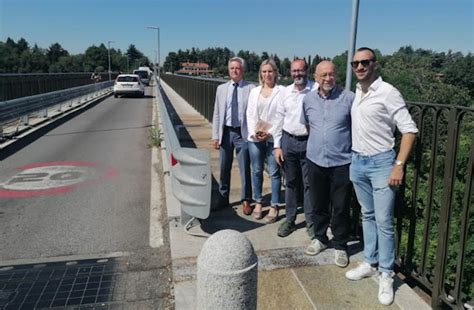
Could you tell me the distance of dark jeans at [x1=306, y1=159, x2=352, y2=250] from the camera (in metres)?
3.81

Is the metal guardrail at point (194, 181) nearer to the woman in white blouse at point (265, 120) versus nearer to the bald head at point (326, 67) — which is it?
the woman in white blouse at point (265, 120)

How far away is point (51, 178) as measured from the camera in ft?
25.7

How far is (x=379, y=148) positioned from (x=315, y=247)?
1.30 m

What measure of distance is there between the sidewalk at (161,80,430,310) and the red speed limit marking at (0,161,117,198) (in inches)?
112

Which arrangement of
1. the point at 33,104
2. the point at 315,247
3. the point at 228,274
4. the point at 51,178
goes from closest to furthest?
the point at 228,274 < the point at 315,247 < the point at 51,178 < the point at 33,104

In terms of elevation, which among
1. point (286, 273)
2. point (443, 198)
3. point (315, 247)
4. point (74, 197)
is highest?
point (443, 198)

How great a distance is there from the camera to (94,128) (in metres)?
14.6

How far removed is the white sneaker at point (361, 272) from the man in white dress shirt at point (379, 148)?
0.20 meters

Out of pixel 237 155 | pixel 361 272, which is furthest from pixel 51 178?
pixel 361 272

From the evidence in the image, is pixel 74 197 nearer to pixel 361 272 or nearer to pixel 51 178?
pixel 51 178

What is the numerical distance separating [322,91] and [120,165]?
6.19m

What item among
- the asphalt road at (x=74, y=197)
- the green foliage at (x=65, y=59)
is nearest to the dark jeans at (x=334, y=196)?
the asphalt road at (x=74, y=197)

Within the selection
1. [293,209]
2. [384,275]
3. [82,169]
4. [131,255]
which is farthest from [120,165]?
[384,275]

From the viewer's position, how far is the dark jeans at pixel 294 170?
427 cm
